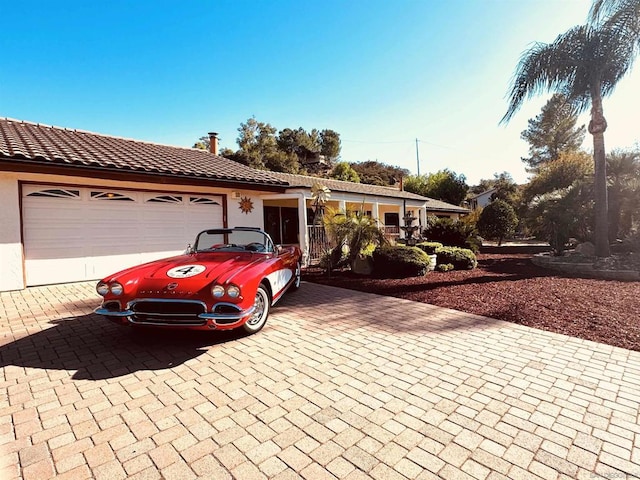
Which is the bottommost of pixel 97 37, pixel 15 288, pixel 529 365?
pixel 529 365

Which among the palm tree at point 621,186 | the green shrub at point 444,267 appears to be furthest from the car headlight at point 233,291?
the palm tree at point 621,186

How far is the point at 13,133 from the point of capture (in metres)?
7.93

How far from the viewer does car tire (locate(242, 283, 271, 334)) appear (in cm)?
395

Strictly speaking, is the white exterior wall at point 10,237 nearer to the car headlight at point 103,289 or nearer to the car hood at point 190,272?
the car hood at point 190,272

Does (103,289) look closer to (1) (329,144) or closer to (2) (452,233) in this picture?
(2) (452,233)

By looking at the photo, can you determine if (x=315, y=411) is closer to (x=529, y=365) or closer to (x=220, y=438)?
(x=220, y=438)

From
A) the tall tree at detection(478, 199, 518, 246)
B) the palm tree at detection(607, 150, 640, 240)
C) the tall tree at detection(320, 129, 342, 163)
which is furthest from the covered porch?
the tall tree at detection(320, 129, 342, 163)

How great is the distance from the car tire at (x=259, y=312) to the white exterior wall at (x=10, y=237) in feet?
19.3

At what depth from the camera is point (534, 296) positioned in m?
6.14

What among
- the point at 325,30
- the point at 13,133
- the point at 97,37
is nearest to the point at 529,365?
the point at 325,30

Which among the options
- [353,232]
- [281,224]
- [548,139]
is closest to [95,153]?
[353,232]

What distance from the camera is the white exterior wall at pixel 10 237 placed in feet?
20.4

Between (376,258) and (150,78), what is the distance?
11.0 m

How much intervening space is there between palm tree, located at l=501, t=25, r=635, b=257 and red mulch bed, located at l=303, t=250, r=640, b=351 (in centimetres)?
369
